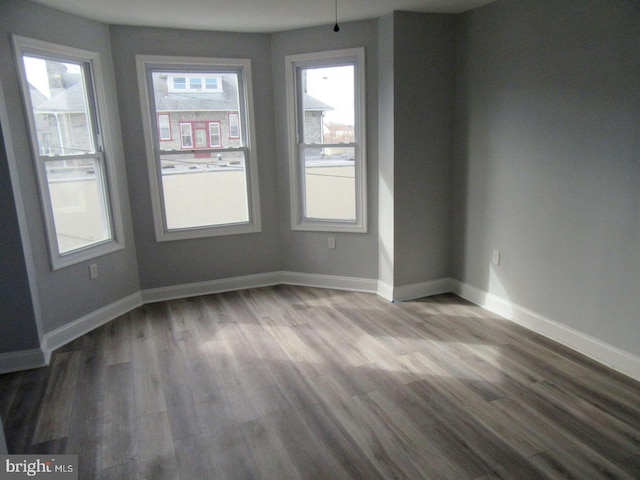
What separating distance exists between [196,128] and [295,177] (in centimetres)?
105

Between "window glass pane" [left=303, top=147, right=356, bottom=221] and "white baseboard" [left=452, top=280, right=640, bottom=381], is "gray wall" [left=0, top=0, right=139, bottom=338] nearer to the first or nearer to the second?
"window glass pane" [left=303, top=147, right=356, bottom=221]

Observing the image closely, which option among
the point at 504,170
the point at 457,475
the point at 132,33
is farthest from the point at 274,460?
the point at 132,33

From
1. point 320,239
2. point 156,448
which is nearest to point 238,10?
point 320,239

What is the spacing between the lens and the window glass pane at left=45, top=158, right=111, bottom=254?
353cm

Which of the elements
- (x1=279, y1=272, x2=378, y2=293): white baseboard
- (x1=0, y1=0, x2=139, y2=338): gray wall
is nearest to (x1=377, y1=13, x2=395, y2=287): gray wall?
(x1=279, y1=272, x2=378, y2=293): white baseboard

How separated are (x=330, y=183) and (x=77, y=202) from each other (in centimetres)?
225

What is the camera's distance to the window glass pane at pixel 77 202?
3.53 m

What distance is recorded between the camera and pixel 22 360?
3.16 meters

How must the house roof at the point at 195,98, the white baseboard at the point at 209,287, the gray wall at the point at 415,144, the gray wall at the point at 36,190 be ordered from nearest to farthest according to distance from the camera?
the gray wall at the point at 36,190 < the gray wall at the point at 415,144 < the house roof at the point at 195,98 < the white baseboard at the point at 209,287

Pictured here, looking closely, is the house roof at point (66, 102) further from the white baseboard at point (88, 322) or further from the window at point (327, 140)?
the window at point (327, 140)

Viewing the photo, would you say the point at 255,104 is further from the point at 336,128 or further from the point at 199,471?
the point at 199,471

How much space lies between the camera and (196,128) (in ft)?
14.2

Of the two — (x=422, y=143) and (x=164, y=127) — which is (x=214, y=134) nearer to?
(x=164, y=127)

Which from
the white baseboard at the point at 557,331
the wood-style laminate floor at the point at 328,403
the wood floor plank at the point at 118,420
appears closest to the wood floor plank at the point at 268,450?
the wood-style laminate floor at the point at 328,403
